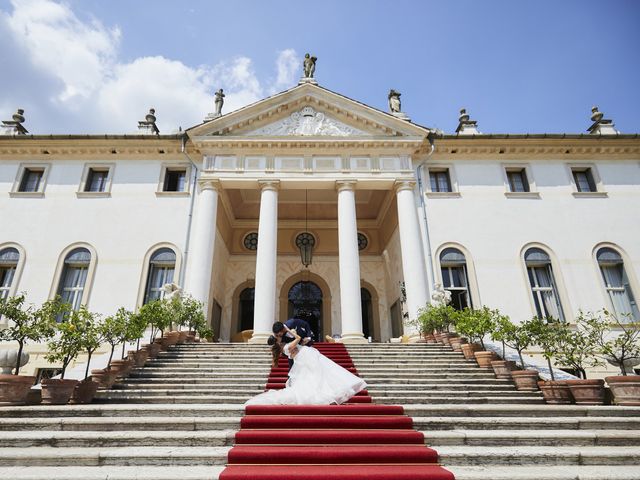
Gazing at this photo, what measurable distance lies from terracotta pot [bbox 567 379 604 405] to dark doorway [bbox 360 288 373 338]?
12272 millimetres

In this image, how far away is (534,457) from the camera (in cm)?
470

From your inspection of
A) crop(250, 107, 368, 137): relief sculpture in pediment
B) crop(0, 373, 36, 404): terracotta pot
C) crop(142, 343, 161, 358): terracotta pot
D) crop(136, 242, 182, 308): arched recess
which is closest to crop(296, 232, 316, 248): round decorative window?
crop(250, 107, 368, 137): relief sculpture in pediment

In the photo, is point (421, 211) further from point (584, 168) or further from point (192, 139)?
point (192, 139)

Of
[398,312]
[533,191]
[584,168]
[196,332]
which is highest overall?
[584,168]

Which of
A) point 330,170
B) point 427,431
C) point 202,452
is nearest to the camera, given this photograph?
point 202,452

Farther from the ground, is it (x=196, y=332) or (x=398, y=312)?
(x=398, y=312)

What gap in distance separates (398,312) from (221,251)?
9364mm

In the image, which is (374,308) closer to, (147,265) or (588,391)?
→ (147,265)

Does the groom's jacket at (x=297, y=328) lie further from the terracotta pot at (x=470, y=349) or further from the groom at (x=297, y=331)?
the terracotta pot at (x=470, y=349)

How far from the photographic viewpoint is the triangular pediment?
665 inches

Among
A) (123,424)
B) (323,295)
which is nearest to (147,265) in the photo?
(323,295)

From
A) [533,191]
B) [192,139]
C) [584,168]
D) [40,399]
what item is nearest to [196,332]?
[40,399]

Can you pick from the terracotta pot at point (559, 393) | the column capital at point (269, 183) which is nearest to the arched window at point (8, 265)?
the column capital at point (269, 183)

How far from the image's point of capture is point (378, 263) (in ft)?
67.7
